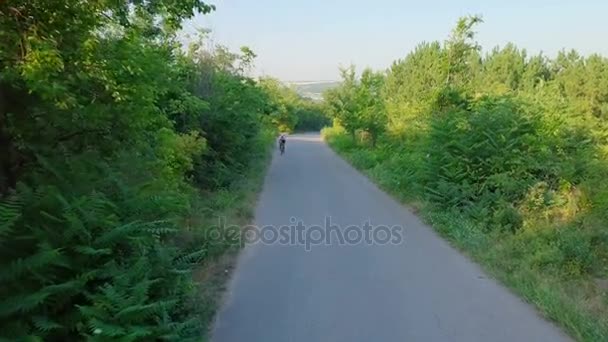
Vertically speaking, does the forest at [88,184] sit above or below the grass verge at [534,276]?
above

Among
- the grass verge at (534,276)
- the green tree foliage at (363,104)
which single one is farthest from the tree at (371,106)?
the grass verge at (534,276)

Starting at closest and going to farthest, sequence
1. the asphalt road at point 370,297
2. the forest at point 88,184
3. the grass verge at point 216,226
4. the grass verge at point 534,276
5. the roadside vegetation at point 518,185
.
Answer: the forest at point 88,184 → the asphalt road at point 370,297 → the grass verge at point 534,276 → the grass verge at point 216,226 → the roadside vegetation at point 518,185

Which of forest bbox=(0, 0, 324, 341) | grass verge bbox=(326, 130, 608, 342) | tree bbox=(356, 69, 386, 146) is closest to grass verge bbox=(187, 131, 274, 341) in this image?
forest bbox=(0, 0, 324, 341)

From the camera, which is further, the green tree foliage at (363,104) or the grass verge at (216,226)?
the green tree foliage at (363,104)

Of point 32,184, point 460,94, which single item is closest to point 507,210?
point 460,94

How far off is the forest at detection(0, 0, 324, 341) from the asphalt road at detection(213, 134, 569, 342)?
29.7 inches

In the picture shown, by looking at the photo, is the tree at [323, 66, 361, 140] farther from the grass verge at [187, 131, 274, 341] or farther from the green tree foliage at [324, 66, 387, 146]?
the grass verge at [187, 131, 274, 341]

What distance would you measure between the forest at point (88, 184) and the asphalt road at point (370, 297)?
0.75 metres

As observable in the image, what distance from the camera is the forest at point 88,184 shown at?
3.64 m

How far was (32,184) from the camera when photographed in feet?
15.5

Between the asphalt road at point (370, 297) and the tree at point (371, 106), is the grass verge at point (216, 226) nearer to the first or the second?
the asphalt road at point (370, 297)

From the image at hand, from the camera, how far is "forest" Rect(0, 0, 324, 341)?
3641mm

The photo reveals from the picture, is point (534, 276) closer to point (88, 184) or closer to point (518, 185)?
point (518, 185)

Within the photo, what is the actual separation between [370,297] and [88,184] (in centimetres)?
373
